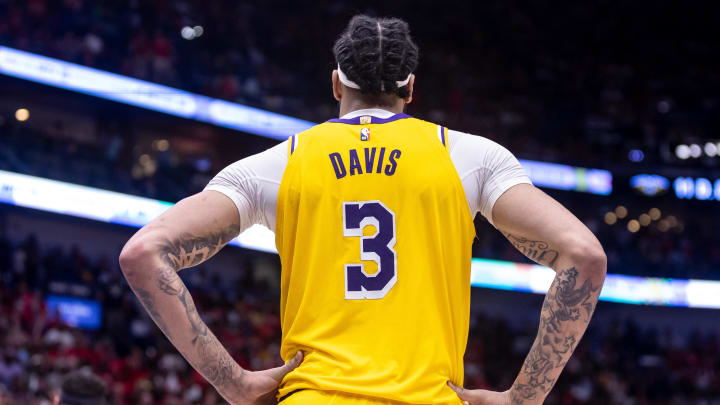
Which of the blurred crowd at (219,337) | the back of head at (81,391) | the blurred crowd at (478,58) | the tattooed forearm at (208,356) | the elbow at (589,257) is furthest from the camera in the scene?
the blurred crowd at (478,58)

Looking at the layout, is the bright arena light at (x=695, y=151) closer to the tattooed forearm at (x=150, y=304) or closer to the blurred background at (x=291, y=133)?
the blurred background at (x=291, y=133)

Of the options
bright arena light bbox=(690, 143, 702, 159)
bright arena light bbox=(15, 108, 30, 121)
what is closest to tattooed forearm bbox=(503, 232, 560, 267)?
bright arena light bbox=(15, 108, 30, 121)

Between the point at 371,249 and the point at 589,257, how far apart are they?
20.3 inches

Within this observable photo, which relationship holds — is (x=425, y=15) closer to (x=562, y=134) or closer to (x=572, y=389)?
(x=562, y=134)

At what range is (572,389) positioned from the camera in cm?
1694

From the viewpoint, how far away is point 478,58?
24.2m

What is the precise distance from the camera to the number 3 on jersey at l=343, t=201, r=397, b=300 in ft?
6.14

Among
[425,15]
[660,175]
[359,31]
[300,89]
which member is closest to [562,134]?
[660,175]

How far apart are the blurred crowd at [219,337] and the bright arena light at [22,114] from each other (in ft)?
9.03

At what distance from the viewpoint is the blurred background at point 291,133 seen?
1385cm

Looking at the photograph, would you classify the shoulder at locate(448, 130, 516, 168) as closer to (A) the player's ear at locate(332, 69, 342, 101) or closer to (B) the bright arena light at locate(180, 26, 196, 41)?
(A) the player's ear at locate(332, 69, 342, 101)

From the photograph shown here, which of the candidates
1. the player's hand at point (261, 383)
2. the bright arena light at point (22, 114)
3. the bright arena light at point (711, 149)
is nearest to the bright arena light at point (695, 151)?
the bright arena light at point (711, 149)

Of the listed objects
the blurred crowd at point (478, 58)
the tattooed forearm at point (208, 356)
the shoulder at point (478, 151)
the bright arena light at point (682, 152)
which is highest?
the blurred crowd at point (478, 58)

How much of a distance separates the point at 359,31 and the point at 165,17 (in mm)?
16988
